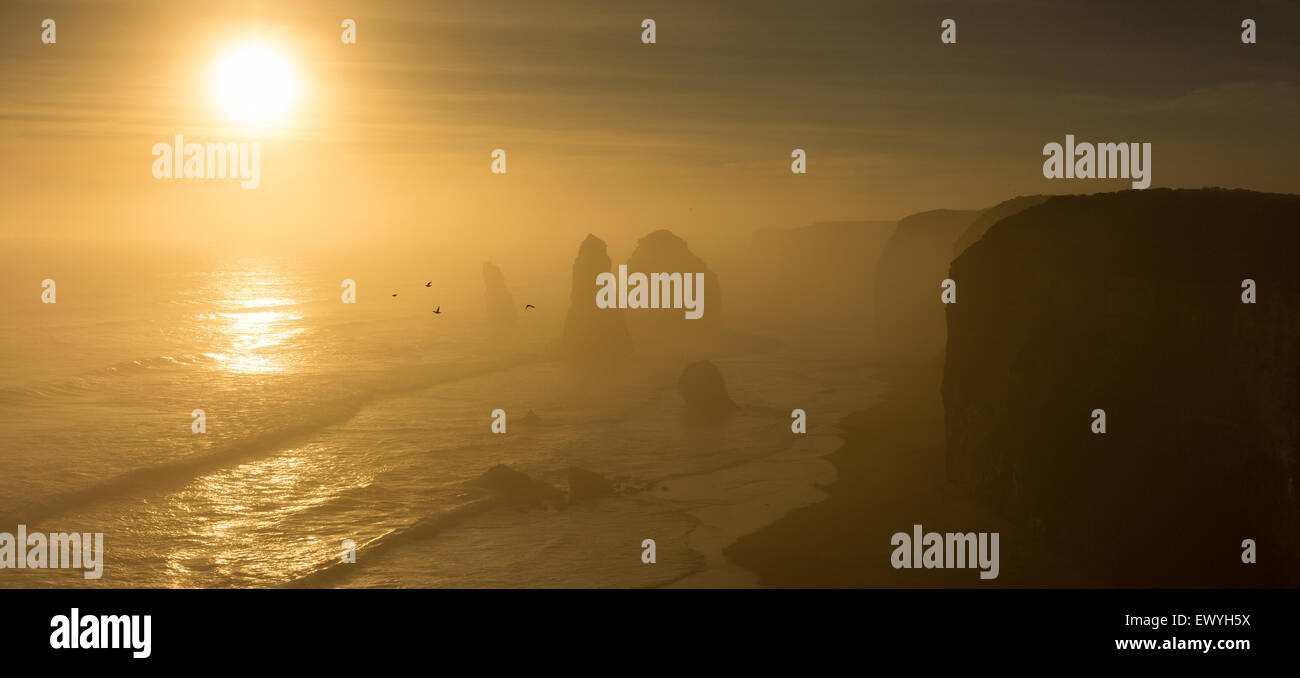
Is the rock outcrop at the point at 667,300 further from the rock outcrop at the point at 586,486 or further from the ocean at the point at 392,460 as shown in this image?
the rock outcrop at the point at 586,486

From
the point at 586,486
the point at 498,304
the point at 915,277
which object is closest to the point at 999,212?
the point at 915,277

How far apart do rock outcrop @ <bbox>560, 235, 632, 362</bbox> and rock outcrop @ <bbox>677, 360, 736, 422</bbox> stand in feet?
83.0

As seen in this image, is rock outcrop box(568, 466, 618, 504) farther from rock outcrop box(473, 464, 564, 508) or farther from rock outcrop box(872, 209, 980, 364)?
rock outcrop box(872, 209, 980, 364)

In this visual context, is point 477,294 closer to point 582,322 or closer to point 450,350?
point 450,350

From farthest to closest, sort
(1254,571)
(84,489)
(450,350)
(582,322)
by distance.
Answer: (450,350) < (582,322) < (84,489) < (1254,571)

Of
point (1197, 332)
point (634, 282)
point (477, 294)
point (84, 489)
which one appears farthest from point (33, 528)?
point (477, 294)

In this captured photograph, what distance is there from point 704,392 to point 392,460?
67.9 feet

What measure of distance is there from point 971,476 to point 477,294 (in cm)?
15597

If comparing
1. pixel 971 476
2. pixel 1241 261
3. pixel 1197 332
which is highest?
pixel 1241 261

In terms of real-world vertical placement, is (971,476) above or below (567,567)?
above

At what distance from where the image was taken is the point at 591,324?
85188mm

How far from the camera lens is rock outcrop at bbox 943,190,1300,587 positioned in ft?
77.7

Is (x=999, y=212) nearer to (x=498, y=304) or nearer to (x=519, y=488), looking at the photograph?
(x=519, y=488)

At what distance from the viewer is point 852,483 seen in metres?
40.9
